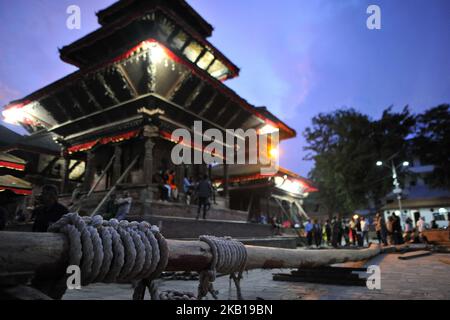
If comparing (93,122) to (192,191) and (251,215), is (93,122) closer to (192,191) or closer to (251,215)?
(192,191)

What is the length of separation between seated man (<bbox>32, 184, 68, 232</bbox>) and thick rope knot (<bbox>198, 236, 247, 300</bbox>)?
9.27 feet

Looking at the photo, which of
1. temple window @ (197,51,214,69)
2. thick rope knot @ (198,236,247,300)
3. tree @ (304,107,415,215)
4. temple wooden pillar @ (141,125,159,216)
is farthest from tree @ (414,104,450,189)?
thick rope knot @ (198,236,247,300)

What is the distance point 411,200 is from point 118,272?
1723 inches

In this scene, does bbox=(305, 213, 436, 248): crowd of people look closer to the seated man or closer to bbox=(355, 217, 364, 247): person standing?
bbox=(355, 217, 364, 247): person standing

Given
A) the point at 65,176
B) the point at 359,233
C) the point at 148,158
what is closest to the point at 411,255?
the point at 359,233

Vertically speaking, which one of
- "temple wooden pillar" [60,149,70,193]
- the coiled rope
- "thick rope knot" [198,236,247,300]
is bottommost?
"thick rope knot" [198,236,247,300]

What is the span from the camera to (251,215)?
2319 centimetres

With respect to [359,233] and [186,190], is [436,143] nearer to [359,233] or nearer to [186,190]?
Answer: [359,233]

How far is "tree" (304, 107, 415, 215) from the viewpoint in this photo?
31.6m

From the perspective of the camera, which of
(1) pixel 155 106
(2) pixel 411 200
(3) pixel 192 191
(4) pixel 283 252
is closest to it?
(4) pixel 283 252

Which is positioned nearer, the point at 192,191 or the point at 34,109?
the point at 192,191

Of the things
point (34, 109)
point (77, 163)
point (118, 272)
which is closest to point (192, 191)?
point (77, 163)

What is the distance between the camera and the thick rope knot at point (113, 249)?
5.28 ft

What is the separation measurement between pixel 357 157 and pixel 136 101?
27407mm
